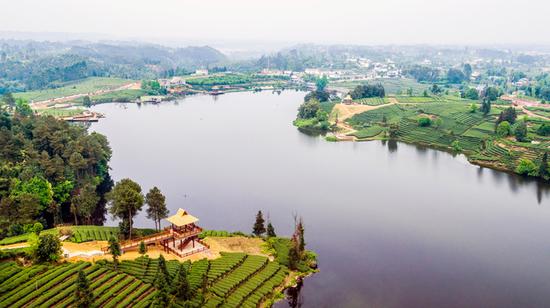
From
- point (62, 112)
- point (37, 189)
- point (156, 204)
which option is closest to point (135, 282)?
point (156, 204)

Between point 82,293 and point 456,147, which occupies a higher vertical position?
point 82,293

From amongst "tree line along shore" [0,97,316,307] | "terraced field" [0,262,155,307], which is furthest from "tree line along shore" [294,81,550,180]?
"terraced field" [0,262,155,307]

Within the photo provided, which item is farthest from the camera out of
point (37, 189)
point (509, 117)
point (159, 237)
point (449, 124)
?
point (449, 124)

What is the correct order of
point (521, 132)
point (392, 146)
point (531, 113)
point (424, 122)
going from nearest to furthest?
point (521, 132) → point (392, 146) → point (424, 122) → point (531, 113)

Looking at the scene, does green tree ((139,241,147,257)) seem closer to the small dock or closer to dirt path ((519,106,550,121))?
the small dock

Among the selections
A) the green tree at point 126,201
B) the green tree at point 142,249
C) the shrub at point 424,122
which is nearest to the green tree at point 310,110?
the shrub at point 424,122

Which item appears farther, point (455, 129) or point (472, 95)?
point (472, 95)

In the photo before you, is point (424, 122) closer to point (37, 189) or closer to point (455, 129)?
point (455, 129)

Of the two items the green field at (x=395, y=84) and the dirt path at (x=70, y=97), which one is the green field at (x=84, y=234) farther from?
the green field at (x=395, y=84)
